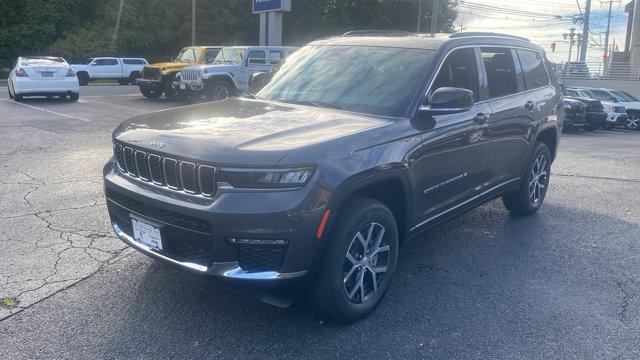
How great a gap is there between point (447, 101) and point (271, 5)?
716 inches

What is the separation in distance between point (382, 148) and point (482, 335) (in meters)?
1.39

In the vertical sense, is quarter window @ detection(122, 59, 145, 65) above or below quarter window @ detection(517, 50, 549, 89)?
below

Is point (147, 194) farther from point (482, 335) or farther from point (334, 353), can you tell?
point (482, 335)

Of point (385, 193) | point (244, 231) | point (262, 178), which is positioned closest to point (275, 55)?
point (385, 193)

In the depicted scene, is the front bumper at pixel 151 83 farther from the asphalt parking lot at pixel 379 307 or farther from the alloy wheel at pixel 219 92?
the asphalt parking lot at pixel 379 307

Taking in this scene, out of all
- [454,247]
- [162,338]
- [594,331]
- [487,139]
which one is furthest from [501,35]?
[162,338]

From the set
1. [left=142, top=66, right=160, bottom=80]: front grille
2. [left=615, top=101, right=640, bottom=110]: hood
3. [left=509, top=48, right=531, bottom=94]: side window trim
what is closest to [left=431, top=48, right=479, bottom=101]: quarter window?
[left=509, top=48, right=531, bottom=94]: side window trim

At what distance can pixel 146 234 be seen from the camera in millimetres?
3752

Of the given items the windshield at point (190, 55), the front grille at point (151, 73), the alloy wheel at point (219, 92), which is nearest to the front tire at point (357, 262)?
the alloy wheel at point (219, 92)

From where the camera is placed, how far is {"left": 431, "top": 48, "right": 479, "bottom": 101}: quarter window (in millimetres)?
4705

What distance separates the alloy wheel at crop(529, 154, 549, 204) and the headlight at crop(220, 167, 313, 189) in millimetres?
3818

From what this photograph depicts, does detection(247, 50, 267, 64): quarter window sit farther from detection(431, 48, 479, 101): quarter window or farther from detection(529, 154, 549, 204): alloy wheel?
detection(431, 48, 479, 101): quarter window

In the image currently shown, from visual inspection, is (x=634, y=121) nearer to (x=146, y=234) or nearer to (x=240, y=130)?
(x=240, y=130)

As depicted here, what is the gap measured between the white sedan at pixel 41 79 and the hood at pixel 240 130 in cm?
1477
